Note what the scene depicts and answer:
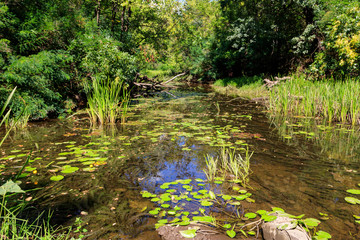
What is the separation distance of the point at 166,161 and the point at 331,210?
213 centimetres

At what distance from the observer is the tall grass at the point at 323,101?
5.27 meters

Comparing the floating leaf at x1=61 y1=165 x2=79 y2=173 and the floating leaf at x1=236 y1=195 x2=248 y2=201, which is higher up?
the floating leaf at x1=61 y1=165 x2=79 y2=173

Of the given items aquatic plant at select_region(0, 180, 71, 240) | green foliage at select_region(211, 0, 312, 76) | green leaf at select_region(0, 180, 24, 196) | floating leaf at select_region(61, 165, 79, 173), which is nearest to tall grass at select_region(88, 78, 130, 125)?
floating leaf at select_region(61, 165, 79, 173)

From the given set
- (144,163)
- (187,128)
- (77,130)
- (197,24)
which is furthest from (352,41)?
(197,24)

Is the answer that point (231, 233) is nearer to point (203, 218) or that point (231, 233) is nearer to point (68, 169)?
point (203, 218)

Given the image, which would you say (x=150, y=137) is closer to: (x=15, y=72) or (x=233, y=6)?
(x=15, y=72)

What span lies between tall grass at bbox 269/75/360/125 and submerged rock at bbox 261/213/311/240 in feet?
15.3

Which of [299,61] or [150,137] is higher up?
[299,61]

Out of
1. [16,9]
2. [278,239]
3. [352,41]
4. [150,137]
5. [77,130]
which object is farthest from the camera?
[352,41]

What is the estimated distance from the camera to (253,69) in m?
16.0

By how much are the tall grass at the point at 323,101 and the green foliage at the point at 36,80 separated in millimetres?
6470

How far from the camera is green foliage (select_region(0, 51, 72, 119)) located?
541cm

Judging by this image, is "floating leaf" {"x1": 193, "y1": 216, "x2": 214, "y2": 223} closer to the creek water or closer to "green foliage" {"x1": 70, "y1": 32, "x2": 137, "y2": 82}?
the creek water

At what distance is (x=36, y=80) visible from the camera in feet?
18.9
